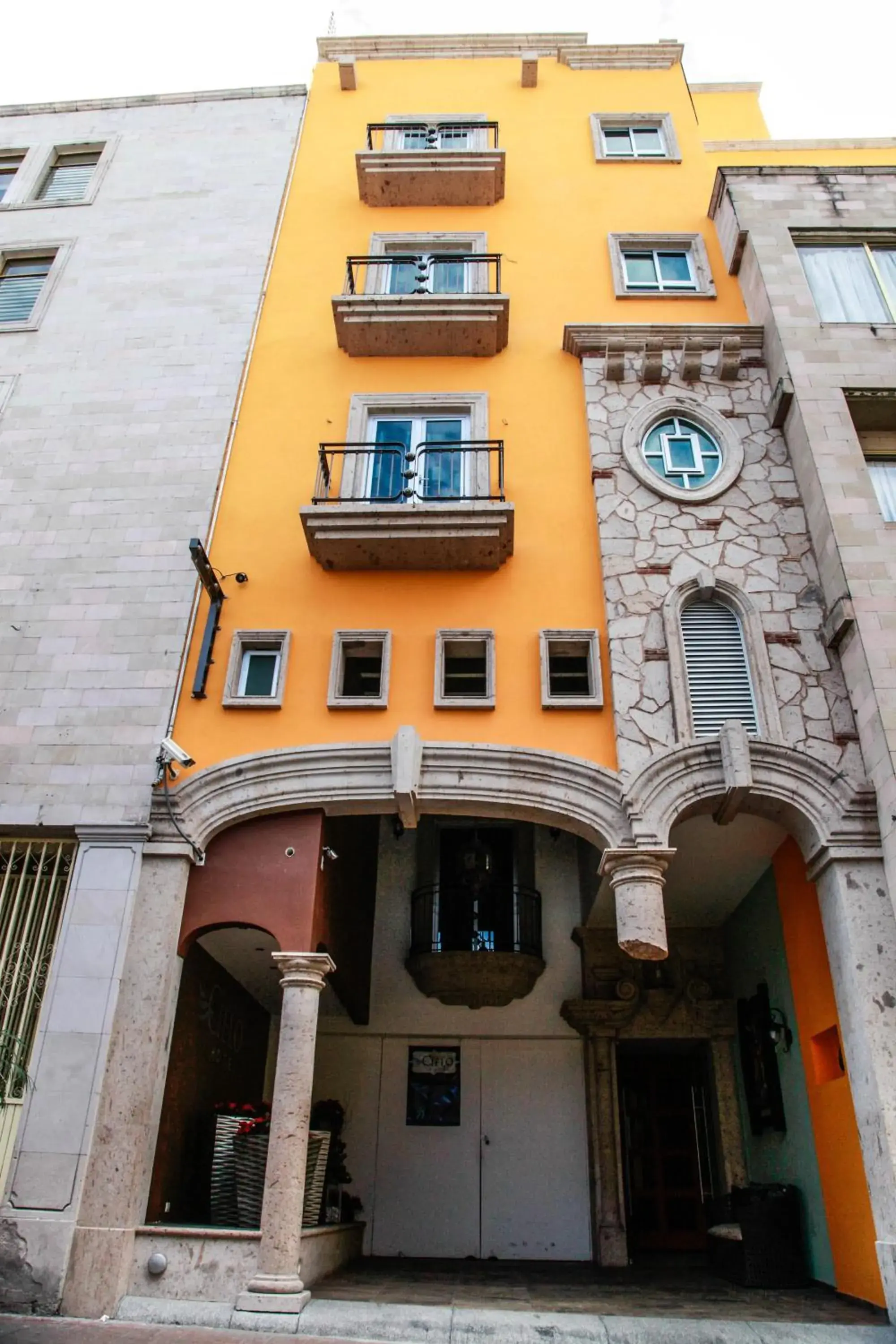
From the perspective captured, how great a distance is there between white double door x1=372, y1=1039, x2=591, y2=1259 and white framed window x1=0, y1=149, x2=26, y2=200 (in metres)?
15.9

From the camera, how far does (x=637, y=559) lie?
10.8 metres

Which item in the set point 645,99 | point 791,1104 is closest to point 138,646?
point 791,1104

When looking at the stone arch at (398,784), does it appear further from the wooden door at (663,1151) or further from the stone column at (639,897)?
the wooden door at (663,1151)

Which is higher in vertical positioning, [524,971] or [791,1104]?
[524,971]

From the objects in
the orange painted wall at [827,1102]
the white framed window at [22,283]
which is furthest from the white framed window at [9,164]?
the orange painted wall at [827,1102]

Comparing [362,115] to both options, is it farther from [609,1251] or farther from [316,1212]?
[609,1251]

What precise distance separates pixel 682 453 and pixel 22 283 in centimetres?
1071

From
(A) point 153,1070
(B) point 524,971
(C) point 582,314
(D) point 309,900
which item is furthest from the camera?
(C) point 582,314

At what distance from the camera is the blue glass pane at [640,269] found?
13898mm

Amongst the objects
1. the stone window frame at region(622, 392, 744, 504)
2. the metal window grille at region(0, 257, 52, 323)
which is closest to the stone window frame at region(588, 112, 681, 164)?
the stone window frame at region(622, 392, 744, 504)

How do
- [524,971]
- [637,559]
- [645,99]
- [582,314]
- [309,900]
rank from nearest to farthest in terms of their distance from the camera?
1. [309,900]
2. [637,559]
3. [524,971]
4. [582,314]
5. [645,99]

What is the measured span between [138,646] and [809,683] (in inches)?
292

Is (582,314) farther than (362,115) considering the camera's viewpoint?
No

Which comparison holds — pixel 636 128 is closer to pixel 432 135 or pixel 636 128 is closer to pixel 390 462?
pixel 432 135
